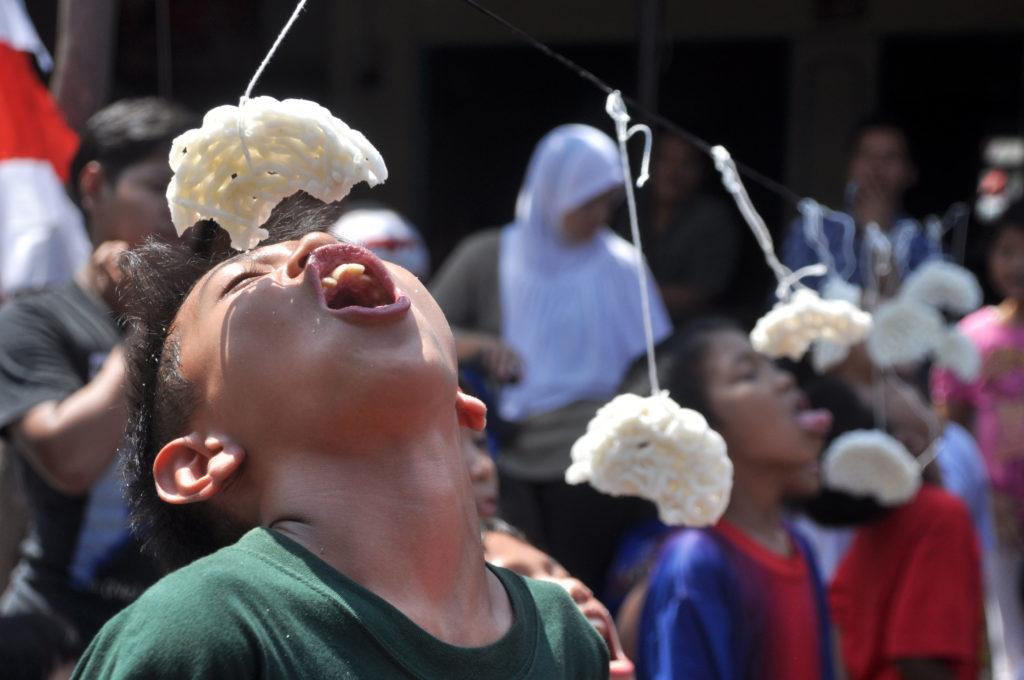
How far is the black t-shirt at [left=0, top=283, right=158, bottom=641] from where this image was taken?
2.76m

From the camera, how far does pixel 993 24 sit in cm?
699

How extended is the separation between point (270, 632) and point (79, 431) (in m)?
1.46

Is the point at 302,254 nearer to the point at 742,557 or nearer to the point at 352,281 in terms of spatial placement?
the point at 352,281

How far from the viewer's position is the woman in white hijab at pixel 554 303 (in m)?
4.09

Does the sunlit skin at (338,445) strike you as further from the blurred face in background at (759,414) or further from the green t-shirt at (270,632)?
the blurred face in background at (759,414)

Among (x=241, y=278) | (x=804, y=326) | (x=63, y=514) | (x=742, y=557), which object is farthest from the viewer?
(x=742, y=557)

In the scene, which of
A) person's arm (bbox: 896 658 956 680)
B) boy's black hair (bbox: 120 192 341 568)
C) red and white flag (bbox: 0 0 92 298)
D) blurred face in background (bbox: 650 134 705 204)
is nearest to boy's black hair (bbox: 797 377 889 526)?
person's arm (bbox: 896 658 956 680)

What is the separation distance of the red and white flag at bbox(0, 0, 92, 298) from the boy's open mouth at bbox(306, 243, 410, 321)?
1763 mm

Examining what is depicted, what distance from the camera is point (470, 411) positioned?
1685 mm

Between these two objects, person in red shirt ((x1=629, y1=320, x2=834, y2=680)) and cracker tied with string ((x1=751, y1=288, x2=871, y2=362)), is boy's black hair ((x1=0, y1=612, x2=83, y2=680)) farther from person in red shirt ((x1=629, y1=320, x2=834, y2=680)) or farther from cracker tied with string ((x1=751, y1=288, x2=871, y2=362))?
cracker tied with string ((x1=751, y1=288, x2=871, y2=362))

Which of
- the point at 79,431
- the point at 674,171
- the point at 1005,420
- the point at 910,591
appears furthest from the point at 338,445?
the point at 674,171

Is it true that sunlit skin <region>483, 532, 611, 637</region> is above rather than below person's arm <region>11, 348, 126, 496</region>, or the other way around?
below

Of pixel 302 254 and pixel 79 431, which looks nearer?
pixel 302 254

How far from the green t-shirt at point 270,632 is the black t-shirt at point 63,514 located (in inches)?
56.9
